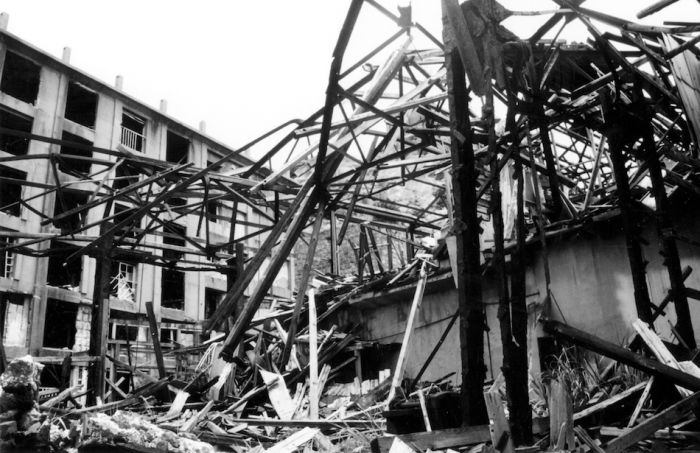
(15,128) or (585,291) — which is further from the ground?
(15,128)

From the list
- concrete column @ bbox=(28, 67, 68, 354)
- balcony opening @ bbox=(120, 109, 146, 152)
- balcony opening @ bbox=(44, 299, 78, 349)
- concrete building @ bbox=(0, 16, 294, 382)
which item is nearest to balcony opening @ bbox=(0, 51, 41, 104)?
concrete building @ bbox=(0, 16, 294, 382)

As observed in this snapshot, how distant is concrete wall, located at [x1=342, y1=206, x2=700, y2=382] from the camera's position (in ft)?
28.1

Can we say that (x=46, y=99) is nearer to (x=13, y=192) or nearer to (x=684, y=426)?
(x=13, y=192)

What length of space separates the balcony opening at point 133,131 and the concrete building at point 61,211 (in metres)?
0.06

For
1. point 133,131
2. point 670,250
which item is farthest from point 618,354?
point 133,131

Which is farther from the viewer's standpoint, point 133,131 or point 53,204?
point 133,131

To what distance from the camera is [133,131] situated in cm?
3244

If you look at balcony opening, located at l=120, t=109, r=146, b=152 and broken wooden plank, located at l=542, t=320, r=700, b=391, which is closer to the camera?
broken wooden plank, located at l=542, t=320, r=700, b=391

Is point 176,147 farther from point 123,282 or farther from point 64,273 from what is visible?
point 64,273

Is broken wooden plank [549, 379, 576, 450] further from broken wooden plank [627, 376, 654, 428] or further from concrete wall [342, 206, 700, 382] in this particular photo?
concrete wall [342, 206, 700, 382]

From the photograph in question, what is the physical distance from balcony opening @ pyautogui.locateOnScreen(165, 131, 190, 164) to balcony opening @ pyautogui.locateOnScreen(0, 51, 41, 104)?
811 cm

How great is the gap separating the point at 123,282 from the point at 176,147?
1046 cm

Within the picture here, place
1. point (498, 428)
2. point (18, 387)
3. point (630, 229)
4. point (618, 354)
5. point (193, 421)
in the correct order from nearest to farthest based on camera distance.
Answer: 1. point (498, 428)
2. point (618, 354)
3. point (630, 229)
4. point (18, 387)
5. point (193, 421)

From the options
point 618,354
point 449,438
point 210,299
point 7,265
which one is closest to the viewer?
point 449,438
